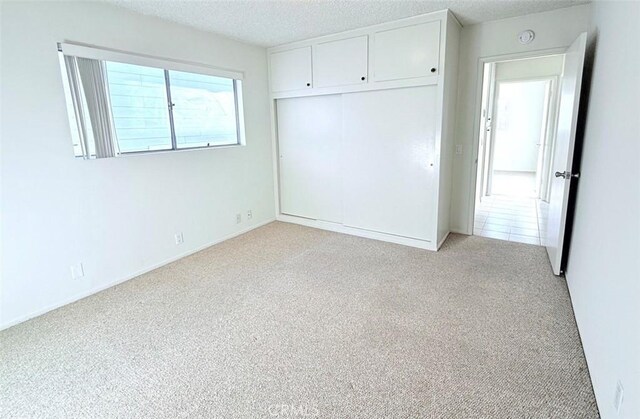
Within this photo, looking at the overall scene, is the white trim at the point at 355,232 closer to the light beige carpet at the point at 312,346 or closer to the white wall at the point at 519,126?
the light beige carpet at the point at 312,346

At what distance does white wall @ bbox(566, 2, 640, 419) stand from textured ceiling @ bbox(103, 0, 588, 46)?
98cm

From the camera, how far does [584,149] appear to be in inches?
106

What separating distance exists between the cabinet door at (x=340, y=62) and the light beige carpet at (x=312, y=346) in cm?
213

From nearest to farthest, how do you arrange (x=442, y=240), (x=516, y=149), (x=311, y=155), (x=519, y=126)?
(x=442, y=240), (x=311, y=155), (x=519, y=126), (x=516, y=149)

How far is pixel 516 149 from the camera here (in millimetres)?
9055

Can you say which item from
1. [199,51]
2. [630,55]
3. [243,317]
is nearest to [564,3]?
[630,55]

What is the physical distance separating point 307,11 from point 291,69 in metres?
1.25

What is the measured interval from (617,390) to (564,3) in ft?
10.9

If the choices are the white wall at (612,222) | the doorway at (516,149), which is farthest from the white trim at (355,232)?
the white wall at (612,222)

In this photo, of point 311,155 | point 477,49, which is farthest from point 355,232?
point 477,49

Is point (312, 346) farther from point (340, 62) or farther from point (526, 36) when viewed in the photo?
point (526, 36)

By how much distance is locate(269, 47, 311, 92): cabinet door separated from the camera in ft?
14.0

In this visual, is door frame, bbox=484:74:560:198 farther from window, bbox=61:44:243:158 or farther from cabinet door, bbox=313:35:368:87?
window, bbox=61:44:243:158

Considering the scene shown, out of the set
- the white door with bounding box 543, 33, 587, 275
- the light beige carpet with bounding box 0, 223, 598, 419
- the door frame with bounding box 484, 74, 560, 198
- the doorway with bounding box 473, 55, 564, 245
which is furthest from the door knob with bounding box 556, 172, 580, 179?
the door frame with bounding box 484, 74, 560, 198
